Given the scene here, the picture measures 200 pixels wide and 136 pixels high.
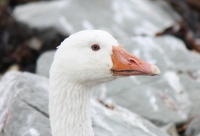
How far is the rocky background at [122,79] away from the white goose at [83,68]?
0.59 metres

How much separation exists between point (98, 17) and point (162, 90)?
8.66 ft

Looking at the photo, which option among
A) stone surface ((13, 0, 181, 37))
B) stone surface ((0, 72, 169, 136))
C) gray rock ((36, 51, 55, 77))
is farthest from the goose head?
stone surface ((13, 0, 181, 37))

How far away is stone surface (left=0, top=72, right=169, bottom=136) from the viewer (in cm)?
463

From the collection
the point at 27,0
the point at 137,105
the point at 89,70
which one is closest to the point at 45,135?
the point at 89,70

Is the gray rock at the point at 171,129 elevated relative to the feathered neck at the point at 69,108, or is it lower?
lower

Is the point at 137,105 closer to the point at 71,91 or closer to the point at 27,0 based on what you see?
the point at 71,91

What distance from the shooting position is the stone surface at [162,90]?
602 centimetres

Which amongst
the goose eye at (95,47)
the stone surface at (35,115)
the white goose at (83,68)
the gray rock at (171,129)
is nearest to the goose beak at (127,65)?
the white goose at (83,68)

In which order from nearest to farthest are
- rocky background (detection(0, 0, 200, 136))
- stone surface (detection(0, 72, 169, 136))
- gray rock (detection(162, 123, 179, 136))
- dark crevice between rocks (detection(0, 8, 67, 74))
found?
stone surface (detection(0, 72, 169, 136)) < rocky background (detection(0, 0, 200, 136)) < gray rock (detection(162, 123, 179, 136)) < dark crevice between rocks (detection(0, 8, 67, 74))

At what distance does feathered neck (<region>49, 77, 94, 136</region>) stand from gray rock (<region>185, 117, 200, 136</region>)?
1616 millimetres

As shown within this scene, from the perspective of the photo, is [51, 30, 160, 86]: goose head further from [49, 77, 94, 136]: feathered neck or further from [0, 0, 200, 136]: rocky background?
[0, 0, 200, 136]: rocky background

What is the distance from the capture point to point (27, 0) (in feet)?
34.4

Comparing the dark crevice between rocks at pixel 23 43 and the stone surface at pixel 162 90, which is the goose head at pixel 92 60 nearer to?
the stone surface at pixel 162 90

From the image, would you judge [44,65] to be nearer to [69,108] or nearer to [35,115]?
[35,115]
